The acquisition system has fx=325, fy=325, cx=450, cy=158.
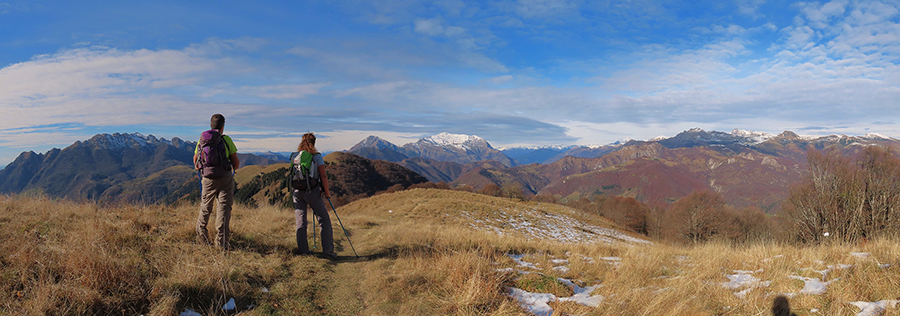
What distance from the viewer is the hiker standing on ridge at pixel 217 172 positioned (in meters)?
6.24

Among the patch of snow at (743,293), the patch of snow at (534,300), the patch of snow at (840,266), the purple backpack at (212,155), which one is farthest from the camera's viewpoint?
the purple backpack at (212,155)

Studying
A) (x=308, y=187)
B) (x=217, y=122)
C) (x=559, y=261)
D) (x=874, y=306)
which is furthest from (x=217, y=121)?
(x=874, y=306)

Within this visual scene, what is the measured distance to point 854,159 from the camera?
2553 cm

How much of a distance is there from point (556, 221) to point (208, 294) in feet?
98.0

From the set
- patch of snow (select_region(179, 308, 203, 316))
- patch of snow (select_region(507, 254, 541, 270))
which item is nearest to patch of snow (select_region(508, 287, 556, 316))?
patch of snow (select_region(507, 254, 541, 270))

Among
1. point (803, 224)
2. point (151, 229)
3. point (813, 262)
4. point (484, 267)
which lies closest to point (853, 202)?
point (803, 224)

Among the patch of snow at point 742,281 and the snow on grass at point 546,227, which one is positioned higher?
the patch of snow at point 742,281

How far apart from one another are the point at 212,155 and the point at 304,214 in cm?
216

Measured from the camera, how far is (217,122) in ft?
21.4

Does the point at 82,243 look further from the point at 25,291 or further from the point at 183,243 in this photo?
the point at 25,291

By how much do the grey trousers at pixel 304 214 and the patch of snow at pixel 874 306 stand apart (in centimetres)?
882

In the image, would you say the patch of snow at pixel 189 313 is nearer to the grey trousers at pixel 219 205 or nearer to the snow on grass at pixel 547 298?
the grey trousers at pixel 219 205

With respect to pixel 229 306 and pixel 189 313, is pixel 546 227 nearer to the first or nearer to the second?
pixel 229 306

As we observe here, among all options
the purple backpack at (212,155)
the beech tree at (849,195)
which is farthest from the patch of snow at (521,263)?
the beech tree at (849,195)
